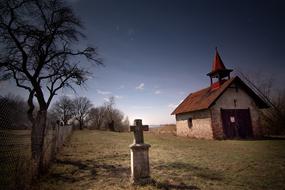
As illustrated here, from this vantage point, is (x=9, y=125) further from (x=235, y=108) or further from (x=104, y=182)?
(x=235, y=108)

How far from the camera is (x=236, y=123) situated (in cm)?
1864

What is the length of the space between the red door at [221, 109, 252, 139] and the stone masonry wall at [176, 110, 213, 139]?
1473 mm

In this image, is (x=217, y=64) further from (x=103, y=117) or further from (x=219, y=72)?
(x=103, y=117)

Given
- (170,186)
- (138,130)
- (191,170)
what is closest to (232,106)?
(191,170)

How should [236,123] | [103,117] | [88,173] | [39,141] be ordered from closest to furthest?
[39,141]
[88,173]
[236,123]
[103,117]

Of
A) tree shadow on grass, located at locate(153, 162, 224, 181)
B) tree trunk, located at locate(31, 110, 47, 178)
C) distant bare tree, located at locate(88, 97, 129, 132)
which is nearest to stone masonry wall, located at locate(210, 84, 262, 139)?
tree shadow on grass, located at locate(153, 162, 224, 181)

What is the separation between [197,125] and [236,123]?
3.75 metres

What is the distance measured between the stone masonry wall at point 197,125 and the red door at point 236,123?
4.83 feet

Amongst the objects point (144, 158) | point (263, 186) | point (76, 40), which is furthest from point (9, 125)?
point (76, 40)

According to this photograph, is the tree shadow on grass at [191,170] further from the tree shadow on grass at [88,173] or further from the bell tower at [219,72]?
the bell tower at [219,72]

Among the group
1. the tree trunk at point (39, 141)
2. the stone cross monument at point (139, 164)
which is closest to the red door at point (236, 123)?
the stone cross monument at point (139, 164)

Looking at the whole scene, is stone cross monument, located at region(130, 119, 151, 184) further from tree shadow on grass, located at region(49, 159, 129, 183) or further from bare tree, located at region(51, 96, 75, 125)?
bare tree, located at region(51, 96, 75, 125)

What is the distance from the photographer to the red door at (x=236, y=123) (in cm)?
1825

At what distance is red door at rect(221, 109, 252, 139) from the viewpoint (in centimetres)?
1825
